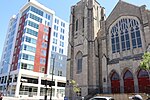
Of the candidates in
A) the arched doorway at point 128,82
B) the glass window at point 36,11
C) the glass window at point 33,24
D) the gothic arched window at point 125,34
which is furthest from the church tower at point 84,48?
the glass window at point 36,11

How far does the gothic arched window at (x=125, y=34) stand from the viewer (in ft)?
94.3

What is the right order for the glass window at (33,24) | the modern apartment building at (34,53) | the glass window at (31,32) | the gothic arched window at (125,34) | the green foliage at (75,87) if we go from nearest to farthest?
the gothic arched window at (125,34) < the green foliage at (75,87) < the modern apartment building at (34,53) < the glass window at (31,32) < the glass window at (33,24)

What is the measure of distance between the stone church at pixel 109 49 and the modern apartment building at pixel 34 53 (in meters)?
12.5

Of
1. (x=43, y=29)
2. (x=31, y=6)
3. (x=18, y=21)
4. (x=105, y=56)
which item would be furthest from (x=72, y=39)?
(x=18, y=21)

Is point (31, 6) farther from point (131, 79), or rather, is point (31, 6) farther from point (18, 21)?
point (131, 79)

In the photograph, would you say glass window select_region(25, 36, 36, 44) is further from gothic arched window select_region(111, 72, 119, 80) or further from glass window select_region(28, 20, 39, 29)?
gothic arched window select_region(111, 72, 119, 80)

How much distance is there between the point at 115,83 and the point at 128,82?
2639 mm

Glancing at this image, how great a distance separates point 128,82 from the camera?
27.7 metres

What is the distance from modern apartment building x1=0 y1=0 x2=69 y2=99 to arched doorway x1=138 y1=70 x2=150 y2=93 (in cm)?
2435

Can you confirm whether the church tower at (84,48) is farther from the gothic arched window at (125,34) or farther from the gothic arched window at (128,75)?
the gothic arched window at (128,75)

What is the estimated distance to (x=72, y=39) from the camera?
38781 mm

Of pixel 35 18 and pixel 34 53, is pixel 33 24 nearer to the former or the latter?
pixel 35 18

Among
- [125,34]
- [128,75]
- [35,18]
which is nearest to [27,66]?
[35,18]

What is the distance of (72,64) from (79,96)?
302 inches
